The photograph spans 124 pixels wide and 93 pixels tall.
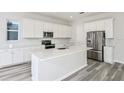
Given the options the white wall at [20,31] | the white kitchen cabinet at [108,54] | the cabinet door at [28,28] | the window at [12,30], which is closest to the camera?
the white wall at [20,31]

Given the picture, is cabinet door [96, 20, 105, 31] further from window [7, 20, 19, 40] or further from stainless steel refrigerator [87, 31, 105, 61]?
window [7, 20, 19, 40]

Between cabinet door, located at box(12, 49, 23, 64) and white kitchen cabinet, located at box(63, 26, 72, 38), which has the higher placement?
white kitchen cabinet, located at box(63, 26, 72, 38)

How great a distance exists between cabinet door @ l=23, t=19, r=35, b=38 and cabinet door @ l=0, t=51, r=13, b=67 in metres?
1.07

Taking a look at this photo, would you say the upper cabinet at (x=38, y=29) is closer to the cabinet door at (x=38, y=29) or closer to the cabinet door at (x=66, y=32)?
the cabinet door at (x=38, y=29)

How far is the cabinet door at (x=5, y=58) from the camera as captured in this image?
3.46 metres

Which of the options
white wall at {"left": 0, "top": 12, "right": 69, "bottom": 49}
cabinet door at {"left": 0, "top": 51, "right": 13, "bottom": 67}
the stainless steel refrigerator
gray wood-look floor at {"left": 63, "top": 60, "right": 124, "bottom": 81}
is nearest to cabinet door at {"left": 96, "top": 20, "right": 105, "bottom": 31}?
the stainless steel refrigerator

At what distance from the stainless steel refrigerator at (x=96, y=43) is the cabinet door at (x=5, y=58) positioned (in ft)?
13.2

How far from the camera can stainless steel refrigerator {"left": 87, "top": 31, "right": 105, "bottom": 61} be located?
15.1ft

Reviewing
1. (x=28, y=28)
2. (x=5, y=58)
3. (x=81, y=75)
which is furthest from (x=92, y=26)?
(x=5, y=58)

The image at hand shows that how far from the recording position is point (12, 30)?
13.5 ft

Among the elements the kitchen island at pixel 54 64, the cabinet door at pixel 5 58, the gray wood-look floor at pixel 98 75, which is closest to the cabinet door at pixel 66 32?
the kitchen island at pixel 54 64

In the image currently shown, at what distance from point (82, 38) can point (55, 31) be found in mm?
1880
